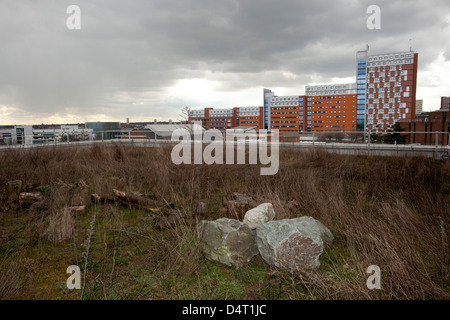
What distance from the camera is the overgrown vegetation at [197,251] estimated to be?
9.11 ft

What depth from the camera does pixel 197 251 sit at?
343 cm

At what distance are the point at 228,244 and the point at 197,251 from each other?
38 centimetres

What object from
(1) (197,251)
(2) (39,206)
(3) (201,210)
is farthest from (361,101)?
(1) (197,251)

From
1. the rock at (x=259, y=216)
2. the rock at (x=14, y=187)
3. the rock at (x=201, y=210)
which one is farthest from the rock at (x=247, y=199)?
the rock at (x=14, y=187)

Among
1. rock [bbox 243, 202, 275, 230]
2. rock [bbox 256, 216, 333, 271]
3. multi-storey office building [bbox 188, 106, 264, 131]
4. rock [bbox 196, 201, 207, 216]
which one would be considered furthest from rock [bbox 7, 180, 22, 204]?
multi-storey office building [bbox 188, 106, 264, 131]

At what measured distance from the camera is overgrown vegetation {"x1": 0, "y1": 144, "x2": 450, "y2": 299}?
2.78 meters

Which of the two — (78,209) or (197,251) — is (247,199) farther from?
(78,209)

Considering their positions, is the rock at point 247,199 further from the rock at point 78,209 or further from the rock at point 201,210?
the rock at point 78,209

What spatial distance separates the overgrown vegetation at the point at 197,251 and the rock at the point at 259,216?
0.30 m

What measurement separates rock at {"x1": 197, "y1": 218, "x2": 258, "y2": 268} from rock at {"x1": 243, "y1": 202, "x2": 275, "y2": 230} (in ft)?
1.61

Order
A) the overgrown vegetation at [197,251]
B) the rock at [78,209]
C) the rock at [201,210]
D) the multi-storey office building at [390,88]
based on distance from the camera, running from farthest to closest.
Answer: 1. the multi-storey office building at [390,88]
2. the rock at [78,209]
3. the rock at [201,210]
4. the overgrown vegetation at [197,251]

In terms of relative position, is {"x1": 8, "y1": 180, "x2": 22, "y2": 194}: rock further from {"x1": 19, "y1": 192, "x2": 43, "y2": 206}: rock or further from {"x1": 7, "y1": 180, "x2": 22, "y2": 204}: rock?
{"x1": 19, "y1": 192, "x2": 43, "y2": 206}: rock
